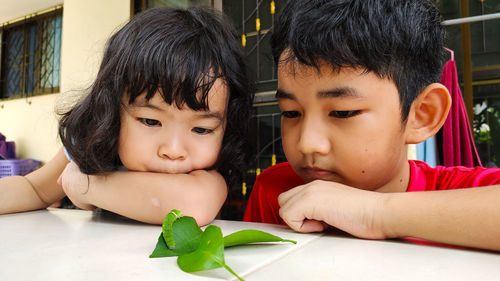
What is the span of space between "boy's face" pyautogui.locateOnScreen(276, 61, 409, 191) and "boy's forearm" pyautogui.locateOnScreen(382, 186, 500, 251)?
5.2 inches

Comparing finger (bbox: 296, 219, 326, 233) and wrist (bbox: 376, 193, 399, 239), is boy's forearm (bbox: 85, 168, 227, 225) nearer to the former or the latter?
finger (bbox: 296, 219, 326, 233)

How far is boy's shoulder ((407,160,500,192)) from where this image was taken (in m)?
0.70

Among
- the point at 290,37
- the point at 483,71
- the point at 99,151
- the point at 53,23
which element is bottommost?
the point at 99,151

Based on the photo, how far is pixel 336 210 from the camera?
0.51 meters

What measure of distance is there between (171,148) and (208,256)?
0.38m

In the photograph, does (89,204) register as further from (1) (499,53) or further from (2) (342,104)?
(1) (499,53)

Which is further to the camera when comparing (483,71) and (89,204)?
(483,71)

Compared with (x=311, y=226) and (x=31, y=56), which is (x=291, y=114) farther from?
(x=31, y=56)

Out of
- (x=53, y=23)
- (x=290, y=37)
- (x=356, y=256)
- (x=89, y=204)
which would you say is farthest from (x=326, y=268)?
(x=53, y=23)

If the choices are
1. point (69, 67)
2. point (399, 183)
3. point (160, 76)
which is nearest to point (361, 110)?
point (399, 183)

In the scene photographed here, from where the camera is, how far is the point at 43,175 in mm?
878

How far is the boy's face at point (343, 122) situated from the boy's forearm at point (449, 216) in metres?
Answer: 0.13

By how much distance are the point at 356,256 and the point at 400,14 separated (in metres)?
0.46

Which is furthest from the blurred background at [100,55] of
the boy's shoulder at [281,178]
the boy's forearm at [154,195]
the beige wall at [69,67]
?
the boy's forearm at [154,195]
